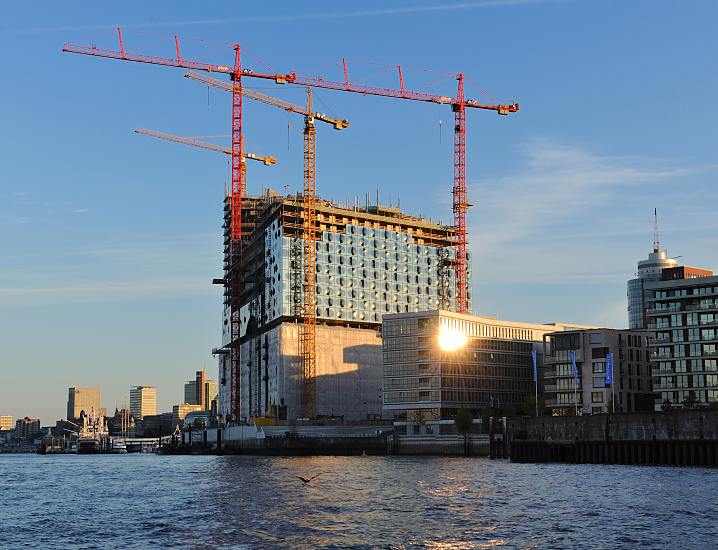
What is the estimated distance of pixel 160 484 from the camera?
437 feet

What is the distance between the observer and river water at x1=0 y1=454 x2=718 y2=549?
68688mm

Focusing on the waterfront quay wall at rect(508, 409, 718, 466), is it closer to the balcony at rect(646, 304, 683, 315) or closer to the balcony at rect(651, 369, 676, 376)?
the balcony at rect(651, 369, 676, 376)

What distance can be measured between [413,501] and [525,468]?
51122mm

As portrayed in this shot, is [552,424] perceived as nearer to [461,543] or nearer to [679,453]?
[679,453]

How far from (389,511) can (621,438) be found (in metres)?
70.9

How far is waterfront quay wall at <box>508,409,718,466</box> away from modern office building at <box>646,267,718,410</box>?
4065 cm

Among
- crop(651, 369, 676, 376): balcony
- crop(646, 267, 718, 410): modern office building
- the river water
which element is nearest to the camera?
the river water

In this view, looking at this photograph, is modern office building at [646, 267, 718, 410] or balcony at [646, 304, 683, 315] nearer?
modern office building at [646, 267, 718, 410]

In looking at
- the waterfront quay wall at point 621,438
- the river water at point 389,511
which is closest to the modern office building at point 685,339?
the waterfront quay wall at point 621,438

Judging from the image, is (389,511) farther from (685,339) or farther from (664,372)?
(664,372)

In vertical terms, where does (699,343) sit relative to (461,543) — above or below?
above

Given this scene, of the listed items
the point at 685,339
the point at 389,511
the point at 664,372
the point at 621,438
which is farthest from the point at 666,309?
the point at 389,511

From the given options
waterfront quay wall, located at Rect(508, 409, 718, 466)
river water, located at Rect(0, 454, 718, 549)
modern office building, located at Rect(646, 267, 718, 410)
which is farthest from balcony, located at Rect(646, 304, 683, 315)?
river water, located at Rect(0, 454, 718, 549)

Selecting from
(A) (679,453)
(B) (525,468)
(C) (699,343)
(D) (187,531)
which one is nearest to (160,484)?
(B) (525,468)
